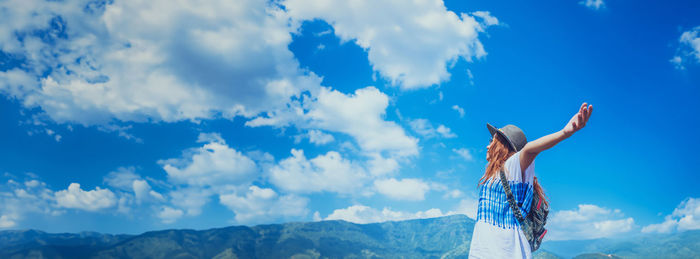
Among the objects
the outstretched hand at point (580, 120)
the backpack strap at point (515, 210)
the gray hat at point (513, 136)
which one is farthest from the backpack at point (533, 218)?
the outstretched hand at point (580, 120)

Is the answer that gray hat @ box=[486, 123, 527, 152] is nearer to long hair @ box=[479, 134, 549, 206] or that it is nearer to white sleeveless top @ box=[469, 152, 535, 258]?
long hair @ box=[479, 134, 549, 206]

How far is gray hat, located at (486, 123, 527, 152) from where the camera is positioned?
473 cm

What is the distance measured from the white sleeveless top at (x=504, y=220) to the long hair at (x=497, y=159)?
13 centimetres

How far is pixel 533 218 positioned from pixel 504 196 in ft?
1.76

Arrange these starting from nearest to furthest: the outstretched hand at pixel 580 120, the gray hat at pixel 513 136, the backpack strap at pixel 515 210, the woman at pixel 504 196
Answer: the outstretched hand at pixel 580 120 < the woman at pixel 504 196 < the backpack strap at pixel 515 210 < the gray hat at pixel 513 136

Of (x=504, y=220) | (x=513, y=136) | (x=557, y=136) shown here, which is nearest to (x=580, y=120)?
(x=557, y=136)

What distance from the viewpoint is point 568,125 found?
12.0ft

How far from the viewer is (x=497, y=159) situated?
486 centimetres

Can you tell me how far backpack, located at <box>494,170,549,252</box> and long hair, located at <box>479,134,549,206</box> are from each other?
5.7 inches

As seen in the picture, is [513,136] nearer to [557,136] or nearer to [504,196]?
[504,196]

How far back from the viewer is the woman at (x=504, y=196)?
438cm

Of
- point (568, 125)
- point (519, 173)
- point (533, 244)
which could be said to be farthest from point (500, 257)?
point (568, 125)

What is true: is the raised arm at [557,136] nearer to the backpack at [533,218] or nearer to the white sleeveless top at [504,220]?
the white sleeveless top at [504,220]

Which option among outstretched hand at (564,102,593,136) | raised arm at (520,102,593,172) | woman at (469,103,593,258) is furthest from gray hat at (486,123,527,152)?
outstretched hand at (564,102,593,136)
